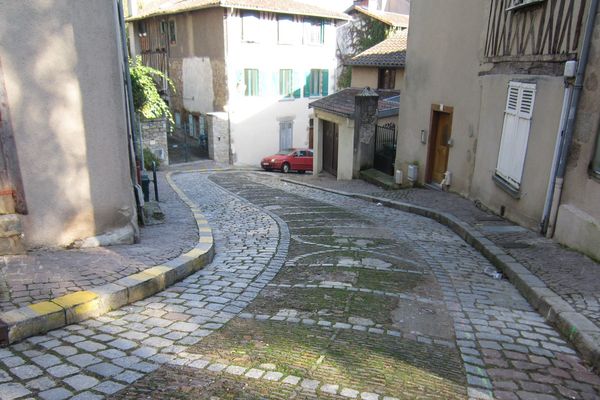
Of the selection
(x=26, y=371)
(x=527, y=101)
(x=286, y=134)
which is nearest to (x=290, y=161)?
(x=286, y=134)

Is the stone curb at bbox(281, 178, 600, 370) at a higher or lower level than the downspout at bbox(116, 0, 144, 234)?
lower

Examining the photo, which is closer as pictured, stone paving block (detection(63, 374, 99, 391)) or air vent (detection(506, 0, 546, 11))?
Result: stone paving block (detection(63, 374, 99, 391))

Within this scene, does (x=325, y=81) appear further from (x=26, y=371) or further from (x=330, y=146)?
(x=26, y=371)

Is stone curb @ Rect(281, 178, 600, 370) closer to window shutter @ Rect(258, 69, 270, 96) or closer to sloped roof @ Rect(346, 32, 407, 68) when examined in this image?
sloped roof @ Rect(346, 32, 407, 68)

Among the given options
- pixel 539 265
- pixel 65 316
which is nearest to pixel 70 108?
pixel 65 316

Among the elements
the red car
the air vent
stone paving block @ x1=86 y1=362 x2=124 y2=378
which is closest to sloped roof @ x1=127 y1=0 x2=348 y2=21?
the red car

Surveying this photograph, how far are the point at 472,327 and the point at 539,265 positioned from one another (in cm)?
210

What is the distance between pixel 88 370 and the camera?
3.37m

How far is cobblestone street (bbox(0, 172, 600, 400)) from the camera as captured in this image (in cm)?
329

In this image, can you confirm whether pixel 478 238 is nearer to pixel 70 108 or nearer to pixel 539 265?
pixel 539 265

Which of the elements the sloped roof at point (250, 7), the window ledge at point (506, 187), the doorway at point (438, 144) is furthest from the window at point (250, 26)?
the window ledge at point (506, 187)

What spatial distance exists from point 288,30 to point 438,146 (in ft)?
57.8

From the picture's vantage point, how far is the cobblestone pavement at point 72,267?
431cm

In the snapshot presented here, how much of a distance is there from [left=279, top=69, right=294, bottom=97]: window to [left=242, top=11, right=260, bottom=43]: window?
260 cm
